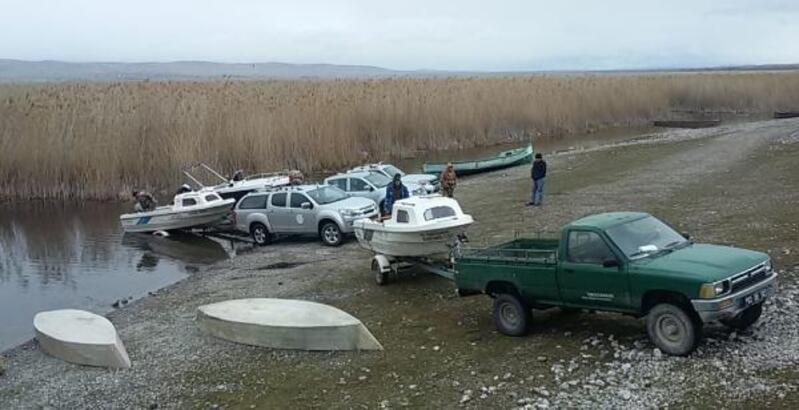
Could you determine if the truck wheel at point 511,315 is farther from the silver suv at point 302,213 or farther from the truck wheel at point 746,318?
the silver suv at point 302,213

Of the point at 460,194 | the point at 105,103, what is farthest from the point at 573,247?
the point at 105,103

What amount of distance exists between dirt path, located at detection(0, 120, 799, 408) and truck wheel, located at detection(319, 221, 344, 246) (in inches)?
35.4

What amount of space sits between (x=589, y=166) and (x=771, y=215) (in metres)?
17.2

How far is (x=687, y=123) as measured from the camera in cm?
6438

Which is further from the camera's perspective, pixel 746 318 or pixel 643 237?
pixel 643 237

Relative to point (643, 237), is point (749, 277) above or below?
below

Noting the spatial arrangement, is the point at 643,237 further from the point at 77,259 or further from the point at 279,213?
the point at 77,259

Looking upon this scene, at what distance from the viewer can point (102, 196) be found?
36406mm

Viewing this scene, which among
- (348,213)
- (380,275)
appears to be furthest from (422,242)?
(348,213)

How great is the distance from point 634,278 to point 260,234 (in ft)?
54.7

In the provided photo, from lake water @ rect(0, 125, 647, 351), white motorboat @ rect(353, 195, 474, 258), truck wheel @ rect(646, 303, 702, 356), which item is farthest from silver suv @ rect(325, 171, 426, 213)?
truck wheel @ rect(646, 303, 702, 356)

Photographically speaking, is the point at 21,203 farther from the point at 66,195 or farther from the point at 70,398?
the point at 70,398

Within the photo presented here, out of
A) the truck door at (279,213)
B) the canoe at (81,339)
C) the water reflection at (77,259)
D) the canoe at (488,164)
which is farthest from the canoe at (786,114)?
the canoe at (81,339)

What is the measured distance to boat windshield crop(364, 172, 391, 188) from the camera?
28078 mm
